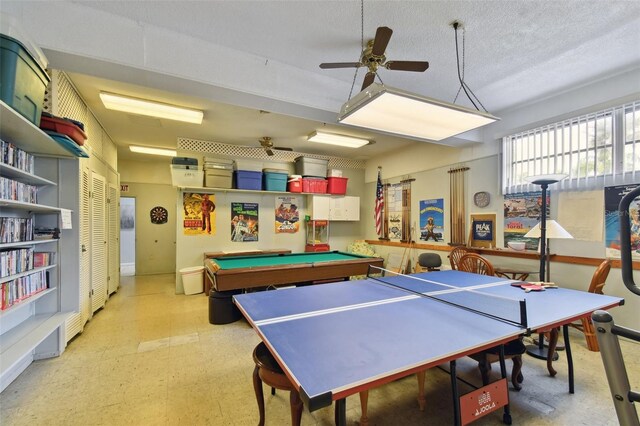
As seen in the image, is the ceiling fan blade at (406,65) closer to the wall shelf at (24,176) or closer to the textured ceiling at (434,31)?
the textured ceiling at (434,31)

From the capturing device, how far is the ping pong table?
1.21 metres

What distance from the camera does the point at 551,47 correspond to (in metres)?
2.83

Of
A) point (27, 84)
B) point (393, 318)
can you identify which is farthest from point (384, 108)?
point (27, 84)

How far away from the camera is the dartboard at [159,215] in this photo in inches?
307

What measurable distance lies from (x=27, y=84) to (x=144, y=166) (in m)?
6.22

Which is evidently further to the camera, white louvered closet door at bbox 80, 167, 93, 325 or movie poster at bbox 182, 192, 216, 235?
movie poster at bbox 182, 192, 216, 235

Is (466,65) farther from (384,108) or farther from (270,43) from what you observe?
(270,43)

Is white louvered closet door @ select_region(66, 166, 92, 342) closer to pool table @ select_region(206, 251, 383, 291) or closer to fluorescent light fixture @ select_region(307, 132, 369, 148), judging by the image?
pool table @ select_region(206, 251, 383, 291)

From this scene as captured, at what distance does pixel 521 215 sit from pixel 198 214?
5713 mm

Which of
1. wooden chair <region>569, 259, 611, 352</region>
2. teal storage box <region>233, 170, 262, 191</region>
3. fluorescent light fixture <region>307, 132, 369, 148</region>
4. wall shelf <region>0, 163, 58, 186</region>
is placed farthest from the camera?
teal storage box <region>233, 170, 262, 191</region>

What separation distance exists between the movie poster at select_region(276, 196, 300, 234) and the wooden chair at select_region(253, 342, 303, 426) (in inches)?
189

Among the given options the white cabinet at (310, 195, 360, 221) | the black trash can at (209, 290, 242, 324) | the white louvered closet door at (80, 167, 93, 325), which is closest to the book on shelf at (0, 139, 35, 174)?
the white louvered closet door at (80, 167, 93, 325)

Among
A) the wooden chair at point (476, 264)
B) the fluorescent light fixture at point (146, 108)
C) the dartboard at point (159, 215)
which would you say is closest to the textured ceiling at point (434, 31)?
the fluorescent light fixture at point (146, 108)

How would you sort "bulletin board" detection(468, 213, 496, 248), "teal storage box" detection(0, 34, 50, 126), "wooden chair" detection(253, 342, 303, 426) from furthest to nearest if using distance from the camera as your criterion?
"bulletin board" detection(468, 213, 496, 248) → "teal storage box" detection(0, 34, 50, 126) → "wooden chair" detection(253, 342, 303, 426)
